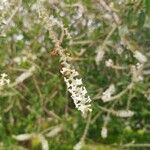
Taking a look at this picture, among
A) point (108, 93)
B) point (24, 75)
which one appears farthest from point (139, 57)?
point (24, 75)

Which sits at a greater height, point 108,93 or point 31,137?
point 108,93

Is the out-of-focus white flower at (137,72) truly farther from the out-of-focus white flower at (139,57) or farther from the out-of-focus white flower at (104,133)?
the out-of-focus white flower at (104,133)

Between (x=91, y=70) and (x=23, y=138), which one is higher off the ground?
(x=91, y=70)

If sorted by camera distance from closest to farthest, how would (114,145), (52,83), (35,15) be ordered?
(114,145)
(52,83)
(35,15)

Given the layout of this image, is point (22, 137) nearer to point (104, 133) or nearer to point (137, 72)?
point (104, 133)

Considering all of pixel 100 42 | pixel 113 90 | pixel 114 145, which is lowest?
pixel 114 145

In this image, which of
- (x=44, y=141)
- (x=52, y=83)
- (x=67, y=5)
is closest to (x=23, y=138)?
(x=44, y=141)

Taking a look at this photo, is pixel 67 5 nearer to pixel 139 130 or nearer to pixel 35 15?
pixel 35 15

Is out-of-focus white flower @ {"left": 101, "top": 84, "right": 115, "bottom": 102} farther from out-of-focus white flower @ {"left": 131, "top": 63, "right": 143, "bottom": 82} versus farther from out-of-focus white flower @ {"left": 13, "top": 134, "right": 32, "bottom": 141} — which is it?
out-of-focus white flower @ {"left": 13, "top": 134, "right": 32, "bottom": 141}
